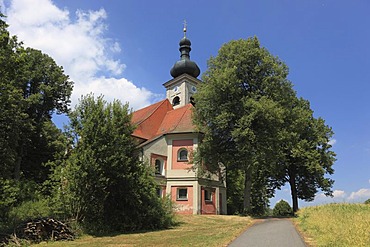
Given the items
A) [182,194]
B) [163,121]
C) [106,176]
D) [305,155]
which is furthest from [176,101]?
[106,176]

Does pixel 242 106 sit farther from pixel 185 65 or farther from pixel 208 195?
pixel 185 65

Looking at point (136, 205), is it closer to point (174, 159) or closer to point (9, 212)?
point (9, 212)

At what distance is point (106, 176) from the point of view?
16875 millimetres

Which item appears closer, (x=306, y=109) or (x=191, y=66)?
(x=306, y=109)

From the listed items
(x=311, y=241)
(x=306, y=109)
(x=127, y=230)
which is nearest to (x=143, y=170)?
(x=127, y=230)

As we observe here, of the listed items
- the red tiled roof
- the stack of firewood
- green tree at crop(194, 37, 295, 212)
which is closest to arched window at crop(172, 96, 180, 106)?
the red tiled roof

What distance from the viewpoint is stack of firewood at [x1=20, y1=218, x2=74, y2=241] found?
524 inches

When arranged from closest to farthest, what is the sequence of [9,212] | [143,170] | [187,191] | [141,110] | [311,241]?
1. [311,241]
2. [9,212]
3. [143,170]
4. [187,191]
5. [141,110]

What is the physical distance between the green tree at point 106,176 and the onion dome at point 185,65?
86.9 feet

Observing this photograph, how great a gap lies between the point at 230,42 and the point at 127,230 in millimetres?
18372

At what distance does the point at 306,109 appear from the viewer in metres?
38.2

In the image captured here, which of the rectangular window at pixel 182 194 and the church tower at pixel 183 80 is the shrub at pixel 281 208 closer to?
the church tower at pixel 183 80

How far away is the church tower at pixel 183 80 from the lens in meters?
42.4

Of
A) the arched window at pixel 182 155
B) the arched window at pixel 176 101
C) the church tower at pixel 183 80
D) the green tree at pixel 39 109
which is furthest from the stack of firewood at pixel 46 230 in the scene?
the arched window at pixel 176 101
